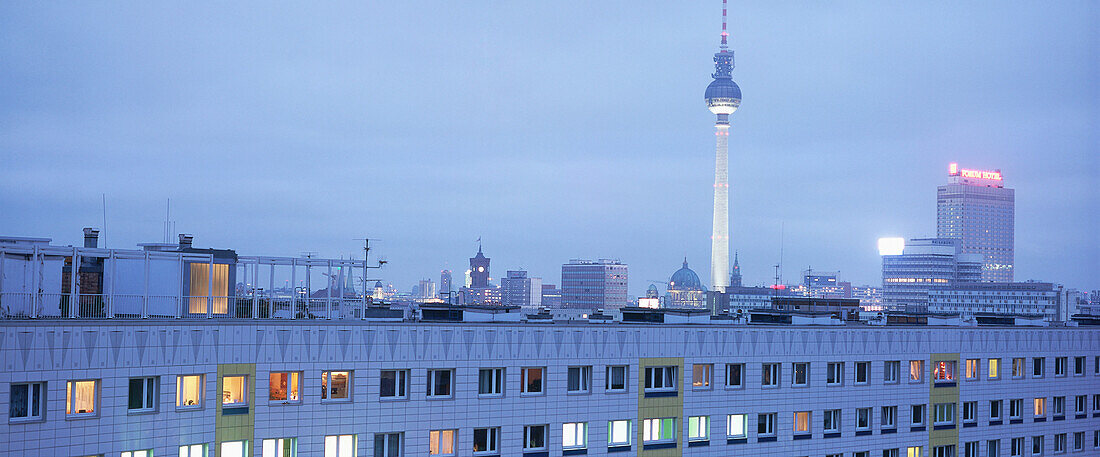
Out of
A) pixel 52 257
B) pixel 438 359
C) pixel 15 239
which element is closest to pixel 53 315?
pixel 52 257

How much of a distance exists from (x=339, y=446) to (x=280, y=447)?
7.59ft

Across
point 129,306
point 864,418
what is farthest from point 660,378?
point 129,306

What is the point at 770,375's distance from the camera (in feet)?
165

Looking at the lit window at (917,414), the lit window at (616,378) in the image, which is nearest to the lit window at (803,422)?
the lit window at (917,414)

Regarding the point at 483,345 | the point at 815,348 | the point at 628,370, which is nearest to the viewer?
the point at 483,345

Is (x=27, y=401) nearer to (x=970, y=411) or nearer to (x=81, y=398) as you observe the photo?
(x=81, y=398)

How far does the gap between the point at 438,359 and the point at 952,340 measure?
2967cm

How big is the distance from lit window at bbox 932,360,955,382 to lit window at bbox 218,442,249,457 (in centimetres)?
3608

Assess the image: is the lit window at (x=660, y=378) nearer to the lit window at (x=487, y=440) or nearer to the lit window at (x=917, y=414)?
the lit window at (x=487, y=440)

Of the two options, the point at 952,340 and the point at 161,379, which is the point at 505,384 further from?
the point at 952,340

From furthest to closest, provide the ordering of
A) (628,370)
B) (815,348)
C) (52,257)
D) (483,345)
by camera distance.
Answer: (815,348) < (628,370) < (483,345) < (52,257)

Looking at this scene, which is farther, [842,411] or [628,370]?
[842,411]

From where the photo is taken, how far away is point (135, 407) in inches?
1400

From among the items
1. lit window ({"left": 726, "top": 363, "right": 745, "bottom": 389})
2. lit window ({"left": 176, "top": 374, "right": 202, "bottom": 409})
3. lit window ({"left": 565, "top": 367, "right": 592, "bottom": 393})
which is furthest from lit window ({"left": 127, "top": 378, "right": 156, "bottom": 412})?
lit window ({"left": 726, "top": 363, "right": 745, "bottom": 389})
